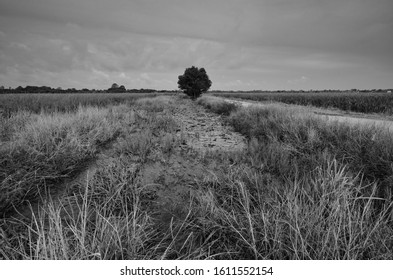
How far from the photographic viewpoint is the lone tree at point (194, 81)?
40344 mm

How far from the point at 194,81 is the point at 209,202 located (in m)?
40.5

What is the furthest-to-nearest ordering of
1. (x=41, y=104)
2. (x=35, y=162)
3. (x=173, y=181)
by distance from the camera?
(x=41, y=104) → (x=173, y=181) → (x=35, y=162)

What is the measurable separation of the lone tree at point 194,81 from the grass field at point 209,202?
122 ft

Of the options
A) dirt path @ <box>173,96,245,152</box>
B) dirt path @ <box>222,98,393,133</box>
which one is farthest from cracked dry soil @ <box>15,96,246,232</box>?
dirt path @ <box>222,98,393,133</box>

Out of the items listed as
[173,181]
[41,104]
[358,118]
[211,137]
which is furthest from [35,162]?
[358,118]

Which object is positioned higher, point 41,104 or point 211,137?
point 41,104

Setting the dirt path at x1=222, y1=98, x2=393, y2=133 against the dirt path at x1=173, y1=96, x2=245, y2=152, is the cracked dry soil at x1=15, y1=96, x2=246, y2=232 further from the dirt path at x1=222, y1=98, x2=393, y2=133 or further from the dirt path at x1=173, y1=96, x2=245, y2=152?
the dirt path at x1=222, y1=98, x2=393, y2=133

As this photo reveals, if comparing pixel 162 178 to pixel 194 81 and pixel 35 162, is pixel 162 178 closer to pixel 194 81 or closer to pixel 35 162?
pixel 35 162

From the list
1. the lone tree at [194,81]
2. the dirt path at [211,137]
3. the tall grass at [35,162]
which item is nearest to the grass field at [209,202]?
the tall grass at [35,162]

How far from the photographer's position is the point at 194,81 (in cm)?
4041

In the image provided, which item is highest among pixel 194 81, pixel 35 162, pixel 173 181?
pixel 194 81
